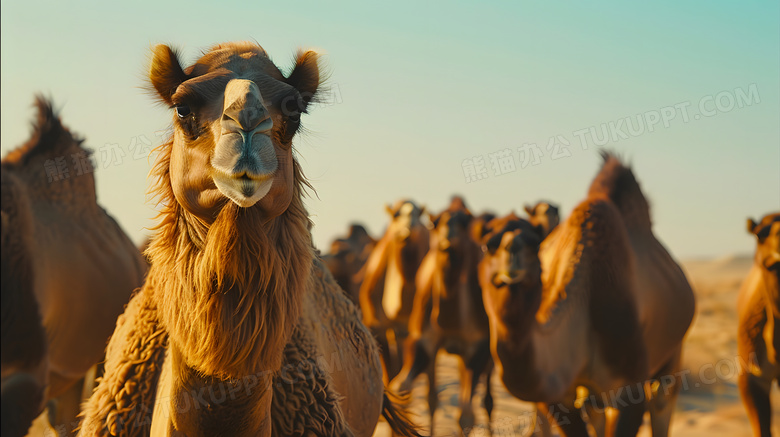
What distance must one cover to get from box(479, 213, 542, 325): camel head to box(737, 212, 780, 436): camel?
8.12 ft

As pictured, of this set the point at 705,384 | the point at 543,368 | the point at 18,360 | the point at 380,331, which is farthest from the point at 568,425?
the point at 705,384

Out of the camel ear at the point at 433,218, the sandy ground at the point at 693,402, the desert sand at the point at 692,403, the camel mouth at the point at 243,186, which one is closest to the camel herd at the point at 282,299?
the camel mouth at the point at 243,186

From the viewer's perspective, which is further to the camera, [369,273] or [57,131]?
[369,273]

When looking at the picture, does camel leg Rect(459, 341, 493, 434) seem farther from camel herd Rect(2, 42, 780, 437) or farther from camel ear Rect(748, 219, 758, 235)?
camel ear Rect(748, 219, 758, 235)

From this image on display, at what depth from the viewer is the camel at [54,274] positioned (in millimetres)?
4594

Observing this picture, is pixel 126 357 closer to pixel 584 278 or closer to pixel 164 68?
pixel 164 68

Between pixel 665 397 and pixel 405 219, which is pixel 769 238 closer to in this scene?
pixel 665 397

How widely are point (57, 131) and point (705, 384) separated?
12.9 m

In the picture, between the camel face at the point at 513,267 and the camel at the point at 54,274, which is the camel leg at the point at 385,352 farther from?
the camel face at the point at 513,267

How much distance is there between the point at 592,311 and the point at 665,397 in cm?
174

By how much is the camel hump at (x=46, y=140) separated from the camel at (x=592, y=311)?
139 inches

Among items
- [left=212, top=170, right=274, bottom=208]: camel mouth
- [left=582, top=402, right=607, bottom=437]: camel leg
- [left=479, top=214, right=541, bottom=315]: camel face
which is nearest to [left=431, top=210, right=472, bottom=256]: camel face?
[left=582, top=402, right=607, bottom=437]: camel leg

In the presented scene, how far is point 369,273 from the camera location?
1132 centimetres

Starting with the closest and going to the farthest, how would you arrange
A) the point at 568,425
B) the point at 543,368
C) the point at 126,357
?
the point at 126,357, the point at 543,368, the point at 568,425
